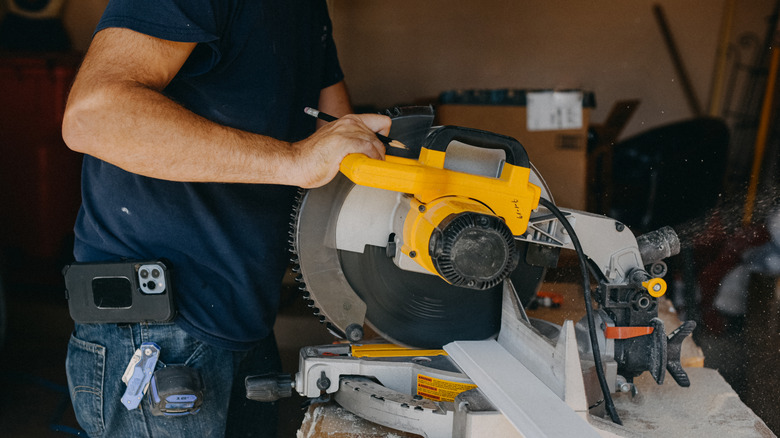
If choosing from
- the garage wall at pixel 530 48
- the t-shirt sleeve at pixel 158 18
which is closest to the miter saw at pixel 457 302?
the t-shirt sleeve at pixel 158 18

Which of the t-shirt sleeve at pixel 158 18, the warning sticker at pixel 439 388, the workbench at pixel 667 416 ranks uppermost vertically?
the t-shirt sleeve at pixel 158 18

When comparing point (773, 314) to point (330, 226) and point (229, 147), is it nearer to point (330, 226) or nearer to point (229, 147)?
point (330, 226)

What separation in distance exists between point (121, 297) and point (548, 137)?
2.07 metres

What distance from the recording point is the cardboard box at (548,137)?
2.55 metres

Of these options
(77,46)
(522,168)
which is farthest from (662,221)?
(77,46)

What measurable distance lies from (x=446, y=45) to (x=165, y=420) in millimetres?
2781

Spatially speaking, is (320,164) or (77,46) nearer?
(320,164)

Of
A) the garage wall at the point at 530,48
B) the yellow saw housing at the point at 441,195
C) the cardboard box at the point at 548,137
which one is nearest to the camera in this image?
the yellow saw housing at the point at 441,195

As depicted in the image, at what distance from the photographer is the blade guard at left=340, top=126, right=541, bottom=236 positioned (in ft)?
3.10

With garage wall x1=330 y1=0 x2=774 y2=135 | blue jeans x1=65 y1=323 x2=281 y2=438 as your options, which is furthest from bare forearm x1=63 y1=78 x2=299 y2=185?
garage wall x1=330 y1=0 x2=774 y2=135

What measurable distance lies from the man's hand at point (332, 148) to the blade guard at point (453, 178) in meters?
0.02

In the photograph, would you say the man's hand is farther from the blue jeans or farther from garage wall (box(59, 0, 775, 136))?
garage wall (box(59, 0, 775, 136))

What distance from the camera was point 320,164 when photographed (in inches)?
40.6

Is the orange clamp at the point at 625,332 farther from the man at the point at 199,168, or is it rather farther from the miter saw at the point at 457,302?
the man at the point at 199,168
